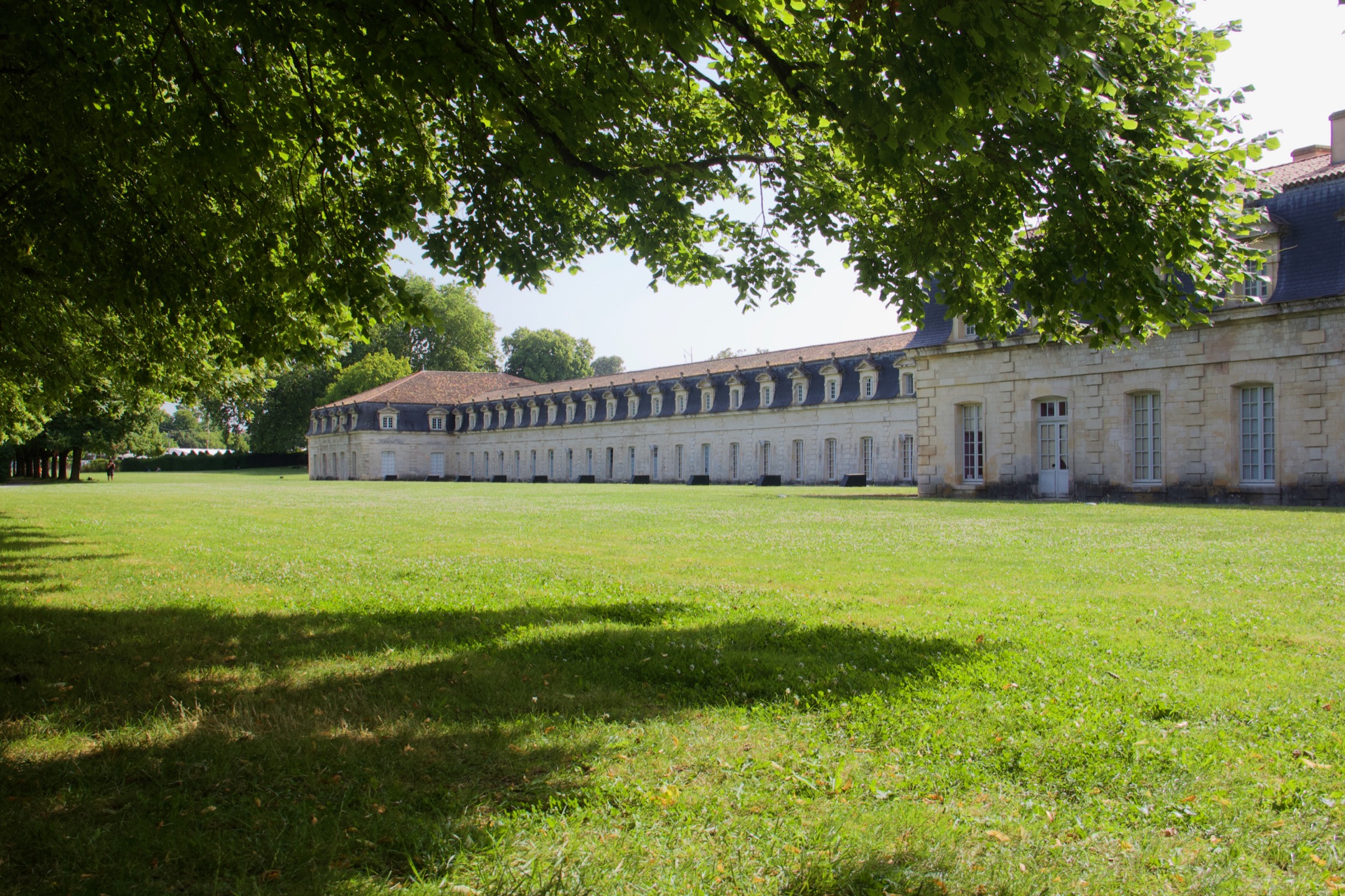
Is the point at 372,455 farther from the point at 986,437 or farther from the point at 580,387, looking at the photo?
the point at 986,437

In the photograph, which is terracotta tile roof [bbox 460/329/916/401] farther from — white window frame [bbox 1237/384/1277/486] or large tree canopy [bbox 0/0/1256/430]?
large tree canopy [bbox 0/0/1256/430]

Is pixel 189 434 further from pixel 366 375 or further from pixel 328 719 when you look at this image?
pixel 328 719

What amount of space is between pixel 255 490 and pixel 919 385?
2806cm

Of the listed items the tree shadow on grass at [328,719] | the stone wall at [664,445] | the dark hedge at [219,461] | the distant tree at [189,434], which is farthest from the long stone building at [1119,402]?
the distant tree at [189,434]

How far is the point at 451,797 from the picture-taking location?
11.2ft

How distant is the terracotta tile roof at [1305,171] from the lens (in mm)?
22359

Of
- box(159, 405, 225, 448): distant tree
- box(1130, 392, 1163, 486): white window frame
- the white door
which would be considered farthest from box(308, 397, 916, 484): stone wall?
box(159, 405, 225, 448): distant tree

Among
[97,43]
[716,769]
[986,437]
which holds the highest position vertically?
[97,43]

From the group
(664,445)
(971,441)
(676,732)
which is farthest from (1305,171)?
(664,445)

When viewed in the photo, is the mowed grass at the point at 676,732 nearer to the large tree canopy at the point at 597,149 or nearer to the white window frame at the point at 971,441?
the large tree canopy at the point at 597,149

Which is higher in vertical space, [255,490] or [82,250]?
[82,250]

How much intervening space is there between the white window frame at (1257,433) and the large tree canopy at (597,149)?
19252 millimetres

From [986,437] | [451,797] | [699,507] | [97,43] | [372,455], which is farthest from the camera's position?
[372,455]

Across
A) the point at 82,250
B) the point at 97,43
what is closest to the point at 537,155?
the point at 97,43
